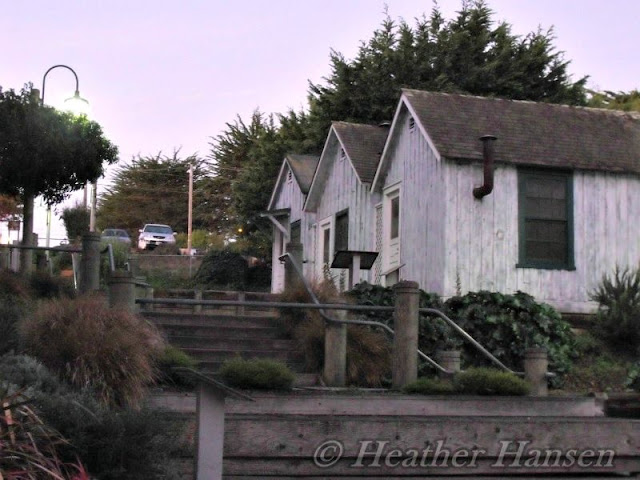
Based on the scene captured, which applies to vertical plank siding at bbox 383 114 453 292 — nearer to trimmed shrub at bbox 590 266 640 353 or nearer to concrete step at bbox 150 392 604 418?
trimmed shrub at bbox 590 266 640 353

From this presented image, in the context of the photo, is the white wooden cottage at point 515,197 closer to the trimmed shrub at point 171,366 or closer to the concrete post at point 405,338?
the concrete post at point 405,338

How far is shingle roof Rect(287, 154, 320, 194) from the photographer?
1002 inches

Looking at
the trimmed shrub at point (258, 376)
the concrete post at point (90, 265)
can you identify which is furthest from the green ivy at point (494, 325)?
the trimmed shrub at point (258, 376)

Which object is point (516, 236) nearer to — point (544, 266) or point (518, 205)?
point (518, 205)

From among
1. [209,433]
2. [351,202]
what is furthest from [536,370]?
[351,202]

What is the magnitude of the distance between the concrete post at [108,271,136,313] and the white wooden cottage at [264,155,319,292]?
1359cm

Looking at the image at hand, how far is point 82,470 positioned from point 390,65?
2687 cm

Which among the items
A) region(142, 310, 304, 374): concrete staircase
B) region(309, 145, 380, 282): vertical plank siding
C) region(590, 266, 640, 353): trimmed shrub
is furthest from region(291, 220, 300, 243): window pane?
region(142, 310, 304, 374): concrete staircase

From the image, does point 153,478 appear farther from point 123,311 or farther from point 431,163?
point 431,163

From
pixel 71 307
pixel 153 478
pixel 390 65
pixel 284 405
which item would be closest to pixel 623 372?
pixel 284 405

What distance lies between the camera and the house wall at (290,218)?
24.9 meters

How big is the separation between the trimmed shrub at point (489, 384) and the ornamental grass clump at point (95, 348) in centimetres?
296

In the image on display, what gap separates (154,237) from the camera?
47.7m

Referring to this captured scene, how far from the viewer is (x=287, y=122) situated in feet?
116
